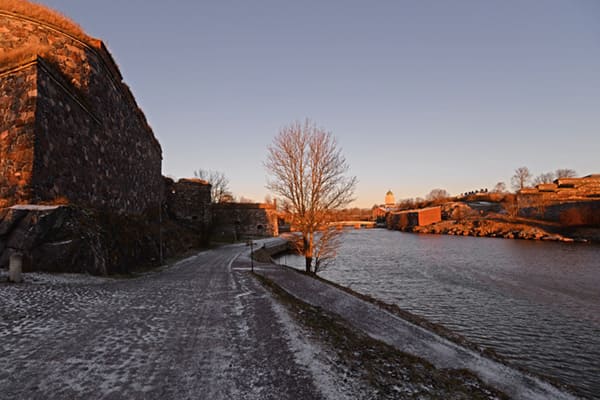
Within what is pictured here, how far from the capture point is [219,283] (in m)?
13.0

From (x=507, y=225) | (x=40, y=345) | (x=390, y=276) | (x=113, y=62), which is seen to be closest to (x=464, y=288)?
(x=390, y=276)

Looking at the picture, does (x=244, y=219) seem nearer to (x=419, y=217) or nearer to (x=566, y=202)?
(x=419, y=217)

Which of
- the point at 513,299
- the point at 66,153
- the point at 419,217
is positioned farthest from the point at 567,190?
the point at 66,153

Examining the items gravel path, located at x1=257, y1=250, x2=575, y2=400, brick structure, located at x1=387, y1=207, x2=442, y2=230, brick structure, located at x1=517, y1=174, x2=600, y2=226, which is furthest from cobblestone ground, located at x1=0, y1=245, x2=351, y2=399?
brick structure, located at x1=387, y1=207, x2=442, y2=230

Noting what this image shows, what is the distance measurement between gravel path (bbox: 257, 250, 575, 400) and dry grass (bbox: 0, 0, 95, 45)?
19.3 m

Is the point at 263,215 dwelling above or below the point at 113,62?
below

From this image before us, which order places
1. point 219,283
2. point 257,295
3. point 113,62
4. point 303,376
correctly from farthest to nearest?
point 113,62, point 219,283, point 257,295, point 303,376

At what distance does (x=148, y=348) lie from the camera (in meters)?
5.95

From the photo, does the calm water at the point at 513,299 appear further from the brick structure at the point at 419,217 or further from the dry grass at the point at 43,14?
the brick structure at the point at 419,217

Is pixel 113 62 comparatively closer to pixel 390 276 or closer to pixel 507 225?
pixel 390 276

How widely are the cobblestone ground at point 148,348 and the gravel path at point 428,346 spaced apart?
2420 millimetres

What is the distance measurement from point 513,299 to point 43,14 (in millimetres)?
30193

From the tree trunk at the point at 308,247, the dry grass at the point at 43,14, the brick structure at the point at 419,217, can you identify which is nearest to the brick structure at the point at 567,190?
the brick structure at the point at 419,217

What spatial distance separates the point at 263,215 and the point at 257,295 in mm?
45567
